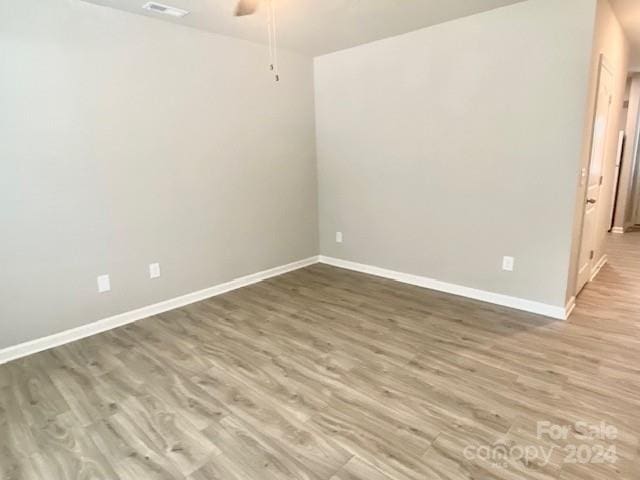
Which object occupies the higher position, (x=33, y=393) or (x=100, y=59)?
(x=100, y=59)

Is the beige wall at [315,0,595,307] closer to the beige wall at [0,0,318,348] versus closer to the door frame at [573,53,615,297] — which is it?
the door frame at [573,53,615,297]

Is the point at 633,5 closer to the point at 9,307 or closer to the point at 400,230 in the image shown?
the point at 400,230

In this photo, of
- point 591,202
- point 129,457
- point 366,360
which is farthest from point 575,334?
point 129,457

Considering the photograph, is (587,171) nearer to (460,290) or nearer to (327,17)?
(460,290)

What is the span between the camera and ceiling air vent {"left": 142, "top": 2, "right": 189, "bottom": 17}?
279cm

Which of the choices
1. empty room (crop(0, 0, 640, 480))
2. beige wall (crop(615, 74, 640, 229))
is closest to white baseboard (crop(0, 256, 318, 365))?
empty room (crop(0, 0, 640, 480))

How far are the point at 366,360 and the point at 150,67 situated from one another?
9.19 feet

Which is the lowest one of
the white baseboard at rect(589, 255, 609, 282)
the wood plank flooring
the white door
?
the wood plank flooring

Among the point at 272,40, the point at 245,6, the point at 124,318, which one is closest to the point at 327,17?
the point at 272,40

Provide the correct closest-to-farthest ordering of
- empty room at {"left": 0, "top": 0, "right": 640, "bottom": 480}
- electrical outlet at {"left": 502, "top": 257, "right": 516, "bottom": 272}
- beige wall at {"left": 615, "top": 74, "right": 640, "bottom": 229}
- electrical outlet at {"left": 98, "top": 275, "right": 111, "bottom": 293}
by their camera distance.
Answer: empty room at {"left": 0, "top": 0, "right": 640, "bottom": 480}
electrical outlet at {"left": 98, "top": 275, "right": 111, "bottom": 293}
electrical outlet at {"left": 502, "top": 257, "right": 516, "bottom": 272}
beige wall at {"left": 615, "top": 74, "right": 640, "bottom": 229}

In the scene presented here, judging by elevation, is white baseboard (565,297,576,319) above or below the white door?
below

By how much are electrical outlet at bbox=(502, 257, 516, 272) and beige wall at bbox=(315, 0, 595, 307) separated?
0.13ft

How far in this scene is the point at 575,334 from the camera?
284 centimetres

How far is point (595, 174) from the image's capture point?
3.45 metres
